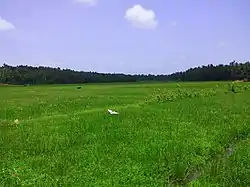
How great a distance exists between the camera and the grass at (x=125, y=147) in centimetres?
1964

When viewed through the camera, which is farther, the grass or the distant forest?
the distant forest

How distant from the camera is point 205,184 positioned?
19.0 metres

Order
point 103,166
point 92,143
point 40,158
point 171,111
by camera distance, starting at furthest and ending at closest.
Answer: point 171,111 < point 92,143 < point 40,158 < point 103,166

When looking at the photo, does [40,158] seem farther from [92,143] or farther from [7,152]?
[92,143]

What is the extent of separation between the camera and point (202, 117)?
38.1 meters

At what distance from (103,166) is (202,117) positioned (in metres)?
18.6

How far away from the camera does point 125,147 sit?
83.3 feet

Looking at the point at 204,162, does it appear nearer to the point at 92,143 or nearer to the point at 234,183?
the point at 234,183

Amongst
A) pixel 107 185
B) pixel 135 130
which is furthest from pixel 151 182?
pixel 135 130

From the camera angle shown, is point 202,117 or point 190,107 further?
point 190,107

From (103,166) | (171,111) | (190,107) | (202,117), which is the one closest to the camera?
(103,166)

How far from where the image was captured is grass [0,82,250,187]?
19642 mm

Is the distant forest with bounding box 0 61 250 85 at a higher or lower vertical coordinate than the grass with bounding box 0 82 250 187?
higher

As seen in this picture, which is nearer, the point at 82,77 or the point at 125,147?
the point at 125,147
